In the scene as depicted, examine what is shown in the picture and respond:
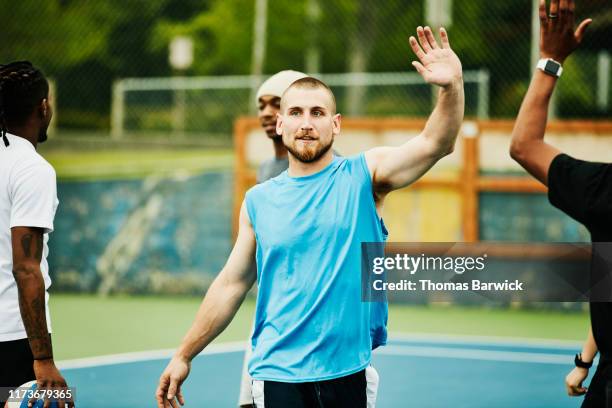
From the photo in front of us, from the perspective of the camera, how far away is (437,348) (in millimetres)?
9828

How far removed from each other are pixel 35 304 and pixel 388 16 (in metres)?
13.3

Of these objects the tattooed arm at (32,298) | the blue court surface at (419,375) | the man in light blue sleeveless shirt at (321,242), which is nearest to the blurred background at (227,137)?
the blue court surface at (419,375)

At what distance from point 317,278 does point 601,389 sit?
4.07 ft

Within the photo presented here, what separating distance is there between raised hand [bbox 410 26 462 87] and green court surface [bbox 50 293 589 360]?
639cm

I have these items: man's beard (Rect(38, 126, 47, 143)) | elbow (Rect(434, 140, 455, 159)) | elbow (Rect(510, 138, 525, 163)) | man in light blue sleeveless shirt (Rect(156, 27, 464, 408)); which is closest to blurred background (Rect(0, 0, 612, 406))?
man's beard (Rect(38, 126, 47, 143))

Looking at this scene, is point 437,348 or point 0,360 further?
point 437,348

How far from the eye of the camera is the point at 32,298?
3994 millimetres

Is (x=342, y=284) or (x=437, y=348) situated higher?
(x=342, y=284)

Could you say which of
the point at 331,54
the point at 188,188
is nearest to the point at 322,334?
the point at 188,188

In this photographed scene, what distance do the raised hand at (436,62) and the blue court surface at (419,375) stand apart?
3.97 meters

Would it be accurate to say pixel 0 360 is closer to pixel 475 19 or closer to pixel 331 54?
pixel 475 19

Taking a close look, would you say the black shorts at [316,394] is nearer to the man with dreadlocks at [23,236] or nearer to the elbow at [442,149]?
the man with dreadlocks at [23,236]

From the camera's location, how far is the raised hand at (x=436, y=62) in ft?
12.8

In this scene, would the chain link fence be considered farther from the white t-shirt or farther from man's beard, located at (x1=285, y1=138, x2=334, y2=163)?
the white t-shirt
